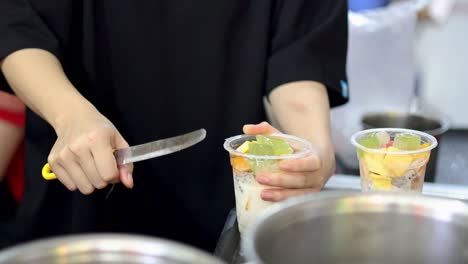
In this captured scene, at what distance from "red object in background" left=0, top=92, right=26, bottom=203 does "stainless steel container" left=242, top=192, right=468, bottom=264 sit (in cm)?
82

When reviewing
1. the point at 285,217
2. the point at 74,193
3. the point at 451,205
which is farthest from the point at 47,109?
the point at 451,205

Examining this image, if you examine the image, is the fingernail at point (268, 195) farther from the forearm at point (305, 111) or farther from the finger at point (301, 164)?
the forearm at point (305, 111)

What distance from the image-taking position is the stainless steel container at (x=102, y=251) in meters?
0.51

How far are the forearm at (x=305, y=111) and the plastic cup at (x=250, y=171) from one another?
0.62 feet

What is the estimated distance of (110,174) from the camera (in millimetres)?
855

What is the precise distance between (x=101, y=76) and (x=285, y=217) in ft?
2.34

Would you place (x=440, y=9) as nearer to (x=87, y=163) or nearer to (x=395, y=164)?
(x=395, y=164)

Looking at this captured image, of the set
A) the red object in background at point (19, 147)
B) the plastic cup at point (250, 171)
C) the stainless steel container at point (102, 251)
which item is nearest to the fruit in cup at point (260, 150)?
the plastic cup at point (250, 171)

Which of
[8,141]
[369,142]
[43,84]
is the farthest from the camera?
[8,141]

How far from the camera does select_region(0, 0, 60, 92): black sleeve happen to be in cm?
110

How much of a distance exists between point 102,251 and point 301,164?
0.42m

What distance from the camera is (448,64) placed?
3.32 meters

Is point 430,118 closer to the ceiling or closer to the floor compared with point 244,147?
closer to the floor

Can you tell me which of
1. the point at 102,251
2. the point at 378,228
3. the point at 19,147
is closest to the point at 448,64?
the point at 19,147
